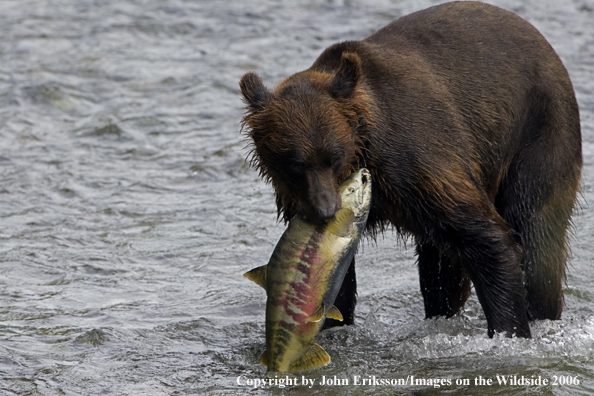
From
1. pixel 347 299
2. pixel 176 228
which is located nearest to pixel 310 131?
pixel 347 299

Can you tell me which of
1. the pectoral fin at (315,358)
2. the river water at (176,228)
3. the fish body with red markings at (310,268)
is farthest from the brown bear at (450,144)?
the pectoral fin at (315,358)

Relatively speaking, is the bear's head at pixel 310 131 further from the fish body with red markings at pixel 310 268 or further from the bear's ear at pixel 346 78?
the fish body with red markings at pixel 310 268

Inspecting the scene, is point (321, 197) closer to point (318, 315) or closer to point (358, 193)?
point (358, 193)

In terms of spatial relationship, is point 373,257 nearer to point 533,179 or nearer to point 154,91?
point 533,179

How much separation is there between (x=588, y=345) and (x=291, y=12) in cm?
984

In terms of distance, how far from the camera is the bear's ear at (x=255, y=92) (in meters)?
5.22

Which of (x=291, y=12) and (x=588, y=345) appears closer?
(x=588, y=345)

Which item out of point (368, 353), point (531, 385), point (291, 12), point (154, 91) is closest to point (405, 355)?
point (368, 353)

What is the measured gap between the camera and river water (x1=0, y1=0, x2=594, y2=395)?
5492 millimetres

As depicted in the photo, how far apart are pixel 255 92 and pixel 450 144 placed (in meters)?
1.24

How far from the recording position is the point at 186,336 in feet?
19.9

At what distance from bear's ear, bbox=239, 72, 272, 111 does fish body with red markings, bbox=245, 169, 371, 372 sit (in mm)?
727

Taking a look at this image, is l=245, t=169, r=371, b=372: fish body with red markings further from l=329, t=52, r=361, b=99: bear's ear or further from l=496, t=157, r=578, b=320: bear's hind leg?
l=496, t=157, r=578, b=320: bear's hind leg

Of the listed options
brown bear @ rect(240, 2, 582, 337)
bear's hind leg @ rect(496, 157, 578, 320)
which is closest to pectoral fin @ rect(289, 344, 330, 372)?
brown bear @ rect(240, 2, 582, 337)
